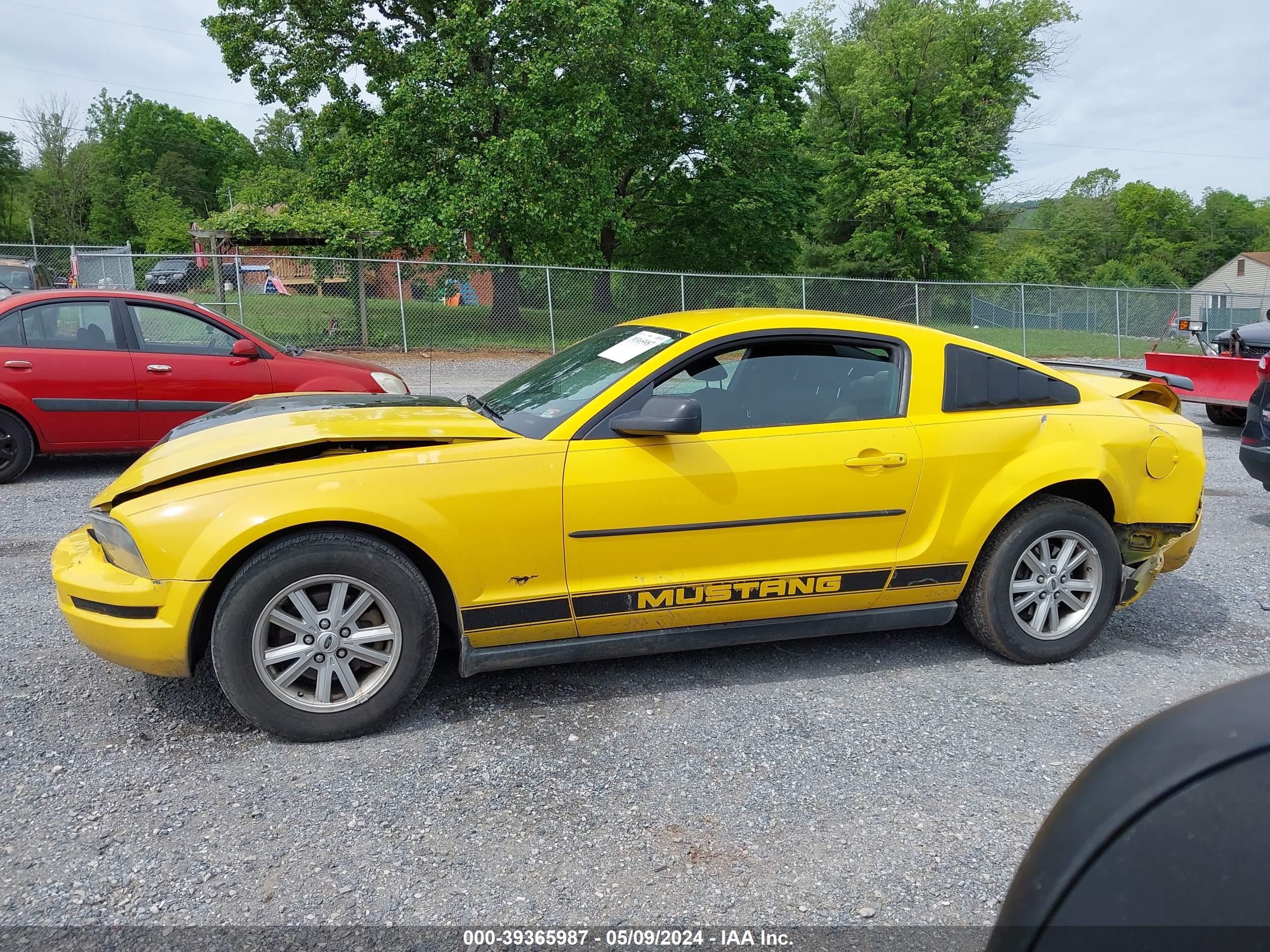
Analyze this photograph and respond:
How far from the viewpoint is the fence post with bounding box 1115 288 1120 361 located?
24.3m

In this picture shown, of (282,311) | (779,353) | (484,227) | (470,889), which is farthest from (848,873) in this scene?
(484,227)

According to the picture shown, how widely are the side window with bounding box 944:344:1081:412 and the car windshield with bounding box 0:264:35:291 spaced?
1464cm

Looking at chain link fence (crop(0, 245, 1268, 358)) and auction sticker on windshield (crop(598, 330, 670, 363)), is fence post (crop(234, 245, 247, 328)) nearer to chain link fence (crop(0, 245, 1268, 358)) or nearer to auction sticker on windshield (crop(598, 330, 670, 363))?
chain link fence (crop(0, 245, 1268, 358))

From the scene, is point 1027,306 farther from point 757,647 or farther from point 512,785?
point 512,785

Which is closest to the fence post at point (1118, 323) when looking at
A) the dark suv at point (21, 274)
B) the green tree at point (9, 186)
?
the dark suv at point (21, 274)

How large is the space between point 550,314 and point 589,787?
17.2 meters

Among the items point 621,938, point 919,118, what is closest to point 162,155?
point 919,118

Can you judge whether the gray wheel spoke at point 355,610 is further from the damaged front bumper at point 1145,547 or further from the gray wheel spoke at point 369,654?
the damaged front bumper at point 1145,547

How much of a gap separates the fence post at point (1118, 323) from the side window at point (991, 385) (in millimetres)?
22941

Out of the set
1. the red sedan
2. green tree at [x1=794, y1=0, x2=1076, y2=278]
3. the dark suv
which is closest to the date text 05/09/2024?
the red sedan

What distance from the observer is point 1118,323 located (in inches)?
970

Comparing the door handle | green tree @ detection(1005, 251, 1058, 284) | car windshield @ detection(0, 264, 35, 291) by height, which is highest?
green tree @ detection(1005, 251, 1058, 284)

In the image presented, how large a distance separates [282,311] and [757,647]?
1636cm

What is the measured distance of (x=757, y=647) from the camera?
14.4ft
